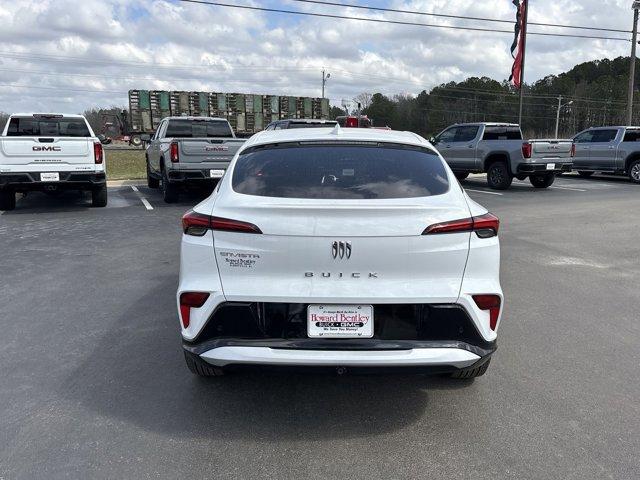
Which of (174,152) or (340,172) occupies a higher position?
(340,172)

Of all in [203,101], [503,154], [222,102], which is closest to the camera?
[503,154]

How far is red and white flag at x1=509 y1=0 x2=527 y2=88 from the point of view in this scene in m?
24.5

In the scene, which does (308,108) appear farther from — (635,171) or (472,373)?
(472,373)

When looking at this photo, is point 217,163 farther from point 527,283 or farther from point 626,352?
point 626,352

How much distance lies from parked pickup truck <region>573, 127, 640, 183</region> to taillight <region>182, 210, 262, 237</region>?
1900 cm

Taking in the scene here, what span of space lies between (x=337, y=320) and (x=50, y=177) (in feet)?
31.6

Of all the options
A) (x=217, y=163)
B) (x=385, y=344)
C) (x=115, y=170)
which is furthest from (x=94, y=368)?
(x=115, y=170)

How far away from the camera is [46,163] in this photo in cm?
1084

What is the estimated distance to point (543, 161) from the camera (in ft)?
52.1

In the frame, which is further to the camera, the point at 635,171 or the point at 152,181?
the point at 635,171

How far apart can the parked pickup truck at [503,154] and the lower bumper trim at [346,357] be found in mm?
14070

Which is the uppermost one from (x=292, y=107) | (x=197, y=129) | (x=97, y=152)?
(x=292, y=107)

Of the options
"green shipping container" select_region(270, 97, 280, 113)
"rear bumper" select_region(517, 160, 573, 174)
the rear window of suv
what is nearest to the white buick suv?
the rear window of suv

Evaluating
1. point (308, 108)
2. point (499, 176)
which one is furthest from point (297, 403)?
point (308, 108)
